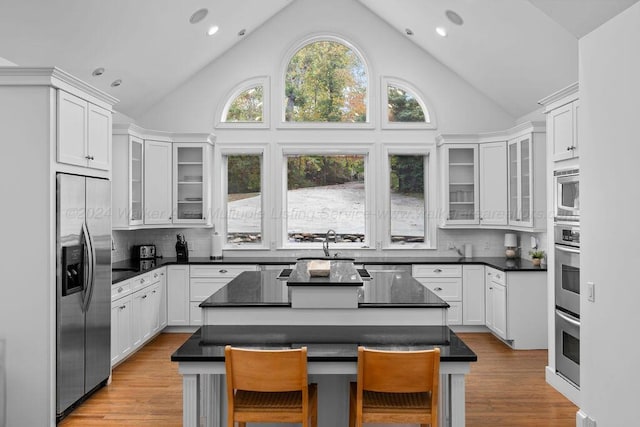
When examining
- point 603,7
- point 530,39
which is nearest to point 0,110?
point 603,7

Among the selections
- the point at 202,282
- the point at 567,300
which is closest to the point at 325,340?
the point at 567,300

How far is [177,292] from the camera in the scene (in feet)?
19.9

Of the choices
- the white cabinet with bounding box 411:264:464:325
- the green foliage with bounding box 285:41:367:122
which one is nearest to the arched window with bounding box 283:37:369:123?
the green foliage with bounding box 285:41:367:122

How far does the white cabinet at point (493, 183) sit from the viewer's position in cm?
616

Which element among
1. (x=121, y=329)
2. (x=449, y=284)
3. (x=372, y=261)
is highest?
(x=372, y=261)

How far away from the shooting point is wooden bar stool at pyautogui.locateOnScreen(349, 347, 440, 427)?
2400 millimetres

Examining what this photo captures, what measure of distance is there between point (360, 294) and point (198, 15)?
357 centimetres

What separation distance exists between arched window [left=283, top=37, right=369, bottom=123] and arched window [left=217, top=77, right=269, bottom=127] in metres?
0.34

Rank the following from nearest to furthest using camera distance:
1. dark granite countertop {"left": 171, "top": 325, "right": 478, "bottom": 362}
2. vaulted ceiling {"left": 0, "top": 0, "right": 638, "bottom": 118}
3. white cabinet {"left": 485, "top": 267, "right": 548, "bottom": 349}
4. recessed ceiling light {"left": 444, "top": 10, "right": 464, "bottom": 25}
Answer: dark granite countertop {"left": 171, "top": 325, "right": 478, "bottom": 362}, vaulted ceiling {"left": 0, "top": 0, "right": 638, "bottom": 118}, recessed ceiling light {"left": 444, "top": 10, "right": 464, "bottom": 25}, white cabinet {"left": 485, "top": 267, "right": 548, "bottom": 349}

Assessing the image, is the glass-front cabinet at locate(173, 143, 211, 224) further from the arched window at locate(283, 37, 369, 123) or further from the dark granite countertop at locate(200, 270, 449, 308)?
the dark granite countertop at locate(200, 270, 449, 308)

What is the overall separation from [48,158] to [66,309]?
1091 mm

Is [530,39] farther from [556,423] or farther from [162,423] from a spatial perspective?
[162,423]

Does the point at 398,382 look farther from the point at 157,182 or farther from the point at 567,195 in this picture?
the point at 157,182

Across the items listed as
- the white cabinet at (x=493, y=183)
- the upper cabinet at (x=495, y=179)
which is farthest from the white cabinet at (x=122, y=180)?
the white cabinet at (x=493, y=183)
